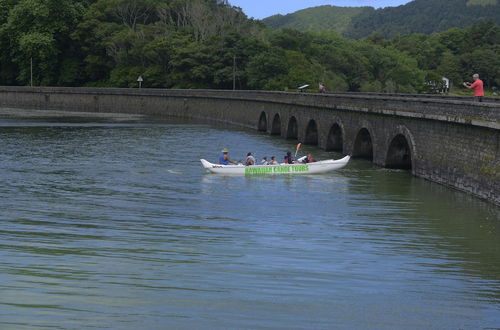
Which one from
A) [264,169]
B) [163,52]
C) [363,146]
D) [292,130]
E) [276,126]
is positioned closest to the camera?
[264,169]

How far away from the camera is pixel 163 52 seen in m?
119

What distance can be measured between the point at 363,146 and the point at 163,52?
2872 inches

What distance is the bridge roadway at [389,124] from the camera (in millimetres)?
31812

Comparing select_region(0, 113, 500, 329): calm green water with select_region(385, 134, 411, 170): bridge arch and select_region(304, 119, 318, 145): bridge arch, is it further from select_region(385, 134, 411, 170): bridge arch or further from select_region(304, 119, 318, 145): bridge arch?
select_region(304, 119, 318, 145): bridge arch

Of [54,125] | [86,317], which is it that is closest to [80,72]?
[54,125]

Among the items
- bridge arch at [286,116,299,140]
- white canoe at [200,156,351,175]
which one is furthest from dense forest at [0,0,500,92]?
white canoe at [200,156,351,175]

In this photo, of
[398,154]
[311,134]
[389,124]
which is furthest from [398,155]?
[311,134]

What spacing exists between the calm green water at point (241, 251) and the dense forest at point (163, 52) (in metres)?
67.6

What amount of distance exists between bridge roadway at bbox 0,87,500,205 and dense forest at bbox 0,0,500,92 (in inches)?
537

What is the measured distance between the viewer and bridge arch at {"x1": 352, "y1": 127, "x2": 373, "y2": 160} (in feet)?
165

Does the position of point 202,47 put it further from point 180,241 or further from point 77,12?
point 180,241

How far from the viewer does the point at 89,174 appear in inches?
1633

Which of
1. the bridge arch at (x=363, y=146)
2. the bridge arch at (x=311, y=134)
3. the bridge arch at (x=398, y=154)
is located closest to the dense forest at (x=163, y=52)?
the bridge arch at (x=311, y=134)

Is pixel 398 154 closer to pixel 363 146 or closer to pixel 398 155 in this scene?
pixel 398 155
